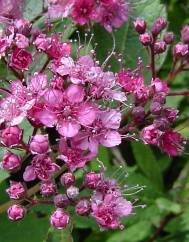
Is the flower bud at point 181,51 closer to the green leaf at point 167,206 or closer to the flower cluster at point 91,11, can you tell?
the flower cluster at point 91,11

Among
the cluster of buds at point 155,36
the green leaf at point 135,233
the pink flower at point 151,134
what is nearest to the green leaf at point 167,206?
the green leaf at point 135,233

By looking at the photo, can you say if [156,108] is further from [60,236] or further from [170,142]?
[60,236]

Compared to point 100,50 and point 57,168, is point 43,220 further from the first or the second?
point 100,50

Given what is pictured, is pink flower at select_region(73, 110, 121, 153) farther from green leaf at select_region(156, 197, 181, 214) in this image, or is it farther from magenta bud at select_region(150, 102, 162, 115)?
green leaf at select_region(156, 197, 181, 214)

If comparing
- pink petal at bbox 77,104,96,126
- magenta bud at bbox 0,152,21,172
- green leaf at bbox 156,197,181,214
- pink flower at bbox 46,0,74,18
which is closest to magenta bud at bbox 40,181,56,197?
magenta bud at bbox 0,152,21,172

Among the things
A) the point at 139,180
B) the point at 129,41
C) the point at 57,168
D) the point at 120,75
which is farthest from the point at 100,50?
the point at 57,168

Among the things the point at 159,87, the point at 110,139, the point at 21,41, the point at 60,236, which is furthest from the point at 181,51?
the point at 60,236
